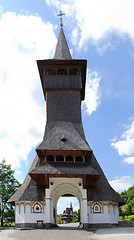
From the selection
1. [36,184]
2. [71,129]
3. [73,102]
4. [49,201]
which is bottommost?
[49,201]

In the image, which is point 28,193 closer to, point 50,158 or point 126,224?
point 50,158

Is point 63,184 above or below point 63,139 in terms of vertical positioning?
below

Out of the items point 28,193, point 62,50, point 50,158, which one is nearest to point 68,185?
point 50,158

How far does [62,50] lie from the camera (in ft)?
106

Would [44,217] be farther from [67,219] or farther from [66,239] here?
[67,219]

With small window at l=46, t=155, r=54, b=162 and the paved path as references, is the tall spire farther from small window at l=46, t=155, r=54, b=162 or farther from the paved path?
the paved path

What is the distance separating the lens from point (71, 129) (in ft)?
84.7

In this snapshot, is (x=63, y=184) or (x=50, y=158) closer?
(x=63, y=184)

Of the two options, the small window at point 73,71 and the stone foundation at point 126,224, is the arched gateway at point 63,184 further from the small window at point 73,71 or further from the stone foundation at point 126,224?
the small window at point 73,71

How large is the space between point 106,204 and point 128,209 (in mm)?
33470

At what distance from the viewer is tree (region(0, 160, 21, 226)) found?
31.1 meters

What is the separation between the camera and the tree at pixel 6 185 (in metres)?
31.1

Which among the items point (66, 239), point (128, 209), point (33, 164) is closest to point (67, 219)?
point (128, 209)

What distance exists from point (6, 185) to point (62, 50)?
64.7 feet
